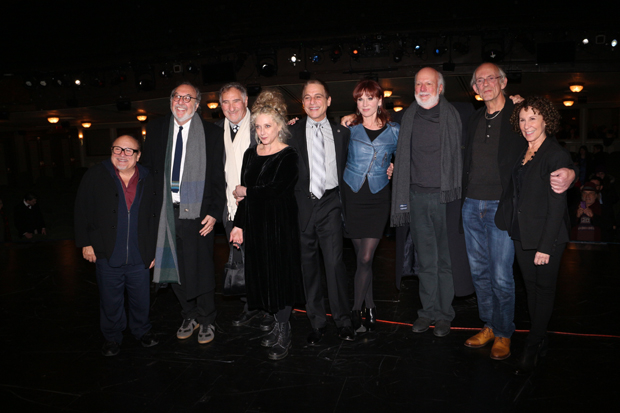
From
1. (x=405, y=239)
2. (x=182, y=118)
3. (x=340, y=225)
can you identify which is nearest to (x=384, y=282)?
(x=405, y=239)

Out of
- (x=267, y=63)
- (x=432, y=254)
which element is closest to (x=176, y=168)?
(x=432, y=254)

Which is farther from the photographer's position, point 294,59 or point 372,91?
point 294,59

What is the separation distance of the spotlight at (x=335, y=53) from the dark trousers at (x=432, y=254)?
6.91m

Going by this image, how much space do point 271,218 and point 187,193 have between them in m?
0.64

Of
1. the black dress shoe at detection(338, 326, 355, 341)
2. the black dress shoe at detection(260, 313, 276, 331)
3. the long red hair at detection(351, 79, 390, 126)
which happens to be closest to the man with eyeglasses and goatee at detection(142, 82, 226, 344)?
the black dress shoe at detection(260, 313, 276, 331)

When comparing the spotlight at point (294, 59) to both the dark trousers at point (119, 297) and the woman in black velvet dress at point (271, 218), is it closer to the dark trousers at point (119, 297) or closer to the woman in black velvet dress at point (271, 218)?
the woman in black velvet dress at point (271, 218)

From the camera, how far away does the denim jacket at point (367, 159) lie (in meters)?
2.77

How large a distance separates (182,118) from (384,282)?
8.30 feet

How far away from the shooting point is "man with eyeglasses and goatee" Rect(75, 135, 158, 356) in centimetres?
267

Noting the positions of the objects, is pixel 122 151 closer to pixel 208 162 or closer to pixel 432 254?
pixel 208 162

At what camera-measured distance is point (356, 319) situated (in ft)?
9.66

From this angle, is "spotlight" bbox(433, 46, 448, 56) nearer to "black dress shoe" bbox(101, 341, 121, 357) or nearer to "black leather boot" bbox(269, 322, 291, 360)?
"black leather boot" bbox(269, 322, 291, 360)

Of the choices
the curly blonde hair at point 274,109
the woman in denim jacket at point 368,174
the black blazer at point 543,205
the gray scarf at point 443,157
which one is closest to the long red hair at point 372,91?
the woman in denim jacket at point 368,174

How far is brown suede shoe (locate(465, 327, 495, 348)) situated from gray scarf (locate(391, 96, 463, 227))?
0.88 m
